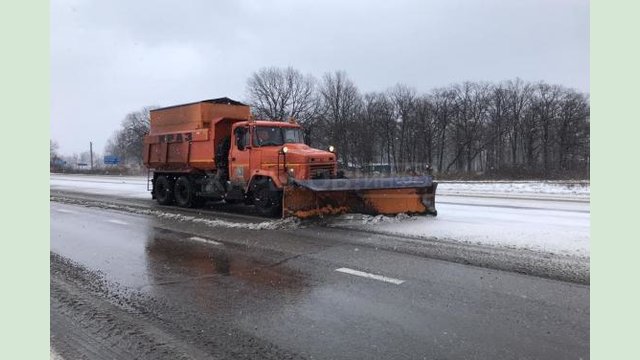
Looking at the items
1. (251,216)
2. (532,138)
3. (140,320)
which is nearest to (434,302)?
(140,320)

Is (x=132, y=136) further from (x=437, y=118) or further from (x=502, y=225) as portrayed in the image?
(x=502, y=225)

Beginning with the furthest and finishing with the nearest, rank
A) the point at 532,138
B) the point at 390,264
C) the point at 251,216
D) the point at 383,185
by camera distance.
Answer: the point at 532,138
the point at 251,216
the point at 383,185
the point at 390,264

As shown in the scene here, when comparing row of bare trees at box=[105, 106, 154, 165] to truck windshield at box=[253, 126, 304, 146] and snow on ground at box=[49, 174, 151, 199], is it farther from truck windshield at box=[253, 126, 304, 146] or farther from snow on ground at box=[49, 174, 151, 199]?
truck windshield at box=[253, 126, 304, 146]

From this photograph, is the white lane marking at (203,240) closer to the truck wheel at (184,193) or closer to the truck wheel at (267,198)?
the truck wheel at (267,198)

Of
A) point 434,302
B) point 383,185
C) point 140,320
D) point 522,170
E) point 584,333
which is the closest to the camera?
point 584,333

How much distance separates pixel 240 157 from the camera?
14148 mm

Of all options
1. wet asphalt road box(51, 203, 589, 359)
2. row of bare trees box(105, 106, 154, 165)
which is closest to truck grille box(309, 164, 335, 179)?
wet asphalt road box(51, 203, 589, 359)

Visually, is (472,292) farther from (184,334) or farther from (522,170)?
(522,170)

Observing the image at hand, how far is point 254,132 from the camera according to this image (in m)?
13.8

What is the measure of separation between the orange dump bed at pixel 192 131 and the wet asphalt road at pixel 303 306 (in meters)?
6.98

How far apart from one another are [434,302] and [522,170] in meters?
44.8

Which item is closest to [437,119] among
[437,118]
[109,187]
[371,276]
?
[437,118]

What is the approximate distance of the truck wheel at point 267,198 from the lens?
41.9ft

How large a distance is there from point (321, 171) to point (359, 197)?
4.14 ft
